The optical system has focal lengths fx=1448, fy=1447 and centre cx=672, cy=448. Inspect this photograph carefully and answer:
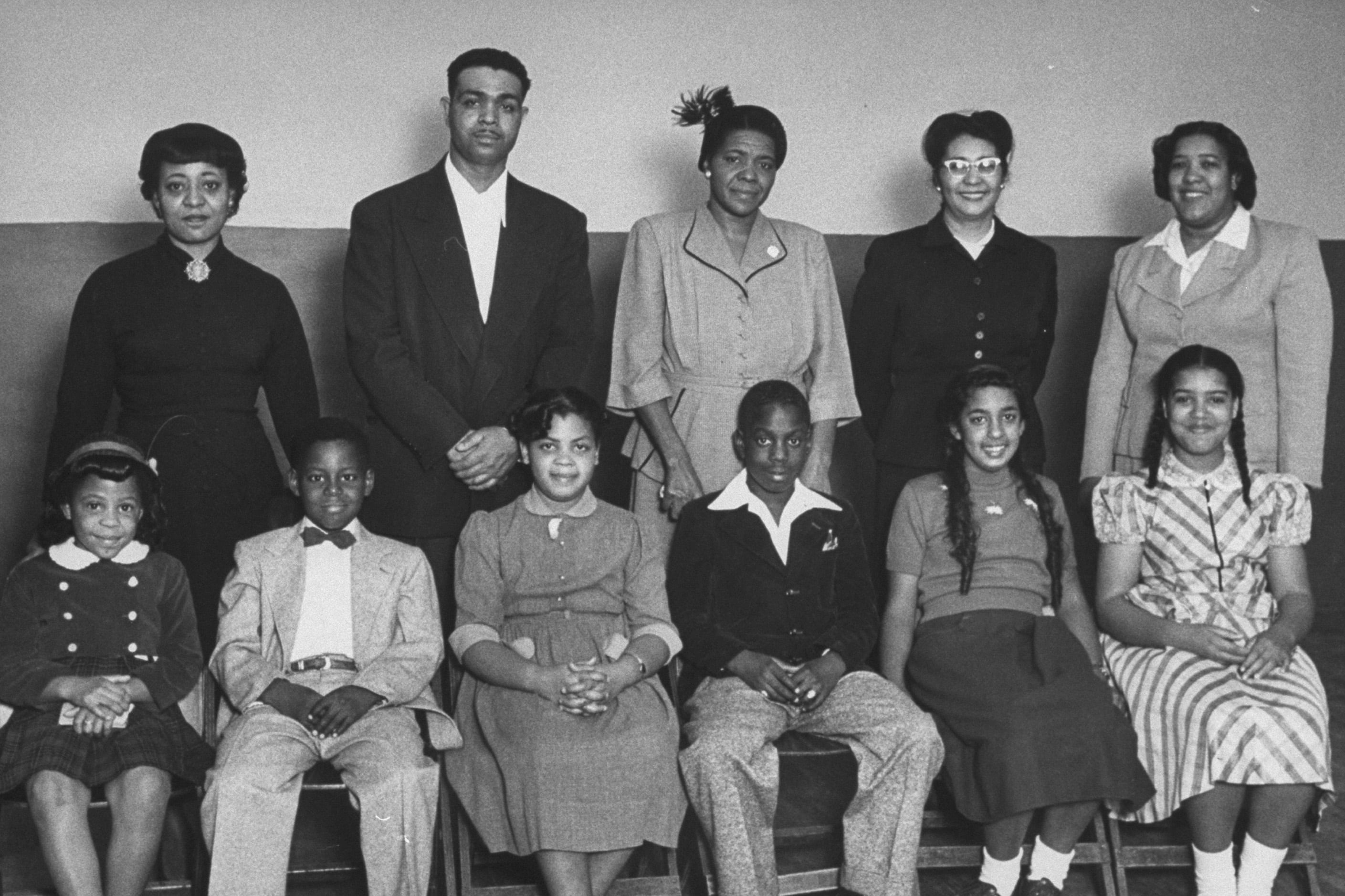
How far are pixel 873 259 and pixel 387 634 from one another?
67.8 inches

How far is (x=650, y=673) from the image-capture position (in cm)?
335

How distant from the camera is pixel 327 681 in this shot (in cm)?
326

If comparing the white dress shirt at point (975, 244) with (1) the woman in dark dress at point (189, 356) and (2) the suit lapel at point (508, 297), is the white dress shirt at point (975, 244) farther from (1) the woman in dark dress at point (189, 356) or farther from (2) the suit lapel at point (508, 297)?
(1) the woman in dark dress at point (189, 356)

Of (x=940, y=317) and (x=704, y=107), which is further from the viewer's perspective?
(x=704, y=107)

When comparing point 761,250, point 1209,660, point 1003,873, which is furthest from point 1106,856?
point 761,250

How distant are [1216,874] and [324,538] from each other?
217cm

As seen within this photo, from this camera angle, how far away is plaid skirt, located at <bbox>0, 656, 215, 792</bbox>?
3004 mm

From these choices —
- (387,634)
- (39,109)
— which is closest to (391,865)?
(387,634)

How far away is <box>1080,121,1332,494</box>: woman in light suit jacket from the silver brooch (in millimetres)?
2355

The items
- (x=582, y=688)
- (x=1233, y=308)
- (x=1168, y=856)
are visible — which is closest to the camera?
(x=582, y=688)

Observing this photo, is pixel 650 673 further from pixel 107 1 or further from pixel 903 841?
pixel 107 1

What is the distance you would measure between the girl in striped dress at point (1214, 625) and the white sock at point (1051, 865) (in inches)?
9.0

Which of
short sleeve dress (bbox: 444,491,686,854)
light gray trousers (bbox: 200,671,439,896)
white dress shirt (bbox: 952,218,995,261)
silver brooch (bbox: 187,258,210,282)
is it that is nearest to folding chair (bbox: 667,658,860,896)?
short sleeve dress (bbox: 444,491,686,854)

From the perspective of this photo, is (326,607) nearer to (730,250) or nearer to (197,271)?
(197,271)
